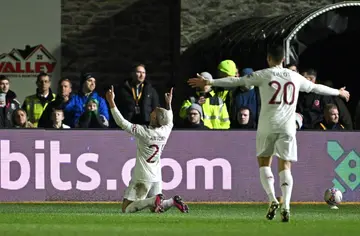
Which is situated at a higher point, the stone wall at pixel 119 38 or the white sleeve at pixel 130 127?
the stone wall at pixel 119 38

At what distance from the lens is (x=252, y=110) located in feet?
86.0

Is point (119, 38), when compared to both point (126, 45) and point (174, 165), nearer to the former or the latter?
point (126, 45)

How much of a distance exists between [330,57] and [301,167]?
705 cm

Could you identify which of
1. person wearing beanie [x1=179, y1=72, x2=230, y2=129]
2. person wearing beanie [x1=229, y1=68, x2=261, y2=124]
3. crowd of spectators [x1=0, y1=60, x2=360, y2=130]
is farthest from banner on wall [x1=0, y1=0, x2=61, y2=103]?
person wearing beanie [x1=229, y1=68, x2=261, y2=124]

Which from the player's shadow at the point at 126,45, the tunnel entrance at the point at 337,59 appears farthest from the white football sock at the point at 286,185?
the player's shadow at the point at 126,45

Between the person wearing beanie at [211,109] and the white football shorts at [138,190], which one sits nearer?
the white football shorts at [138,190]

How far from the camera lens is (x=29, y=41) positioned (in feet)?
109

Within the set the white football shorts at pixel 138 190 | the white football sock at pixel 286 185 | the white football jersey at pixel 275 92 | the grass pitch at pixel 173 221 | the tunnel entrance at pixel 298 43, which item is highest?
the tunnel entrance at pixel 298 43

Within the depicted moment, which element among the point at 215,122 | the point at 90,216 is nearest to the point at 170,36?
the point at 215,122

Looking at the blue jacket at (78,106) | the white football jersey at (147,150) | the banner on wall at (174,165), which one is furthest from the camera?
the blue jacket at (78,106)

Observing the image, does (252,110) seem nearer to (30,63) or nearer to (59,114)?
(59,114)

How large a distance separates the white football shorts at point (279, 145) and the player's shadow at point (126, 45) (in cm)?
1354

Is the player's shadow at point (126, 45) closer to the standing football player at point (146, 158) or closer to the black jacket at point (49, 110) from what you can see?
the black jacket at point (49, 110)

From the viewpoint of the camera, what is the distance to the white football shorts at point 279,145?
19.8 metres
